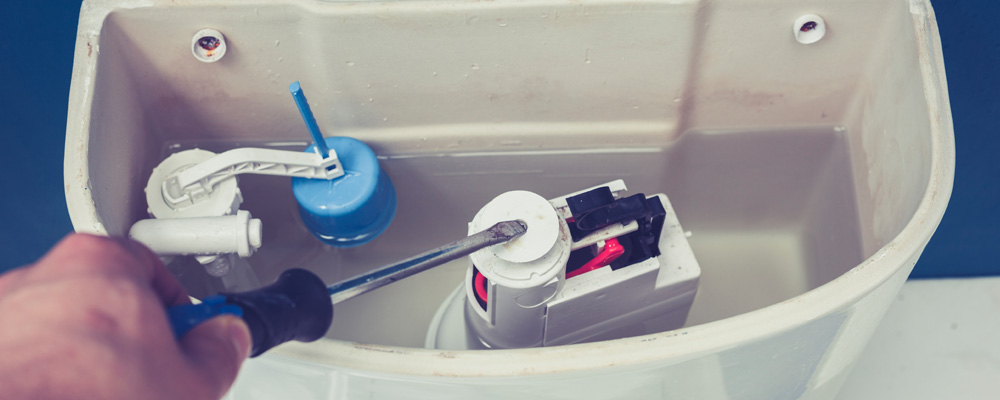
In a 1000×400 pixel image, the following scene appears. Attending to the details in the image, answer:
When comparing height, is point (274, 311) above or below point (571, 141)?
above

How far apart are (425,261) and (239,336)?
22cm

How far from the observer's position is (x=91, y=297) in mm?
352

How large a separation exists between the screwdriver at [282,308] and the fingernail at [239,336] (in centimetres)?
1

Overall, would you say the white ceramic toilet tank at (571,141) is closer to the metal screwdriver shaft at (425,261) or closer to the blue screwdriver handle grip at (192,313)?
the metal screwdriver shaft at (425,261)

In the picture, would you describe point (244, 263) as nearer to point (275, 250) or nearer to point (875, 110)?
point (275, 250)

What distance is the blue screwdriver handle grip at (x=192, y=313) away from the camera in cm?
40

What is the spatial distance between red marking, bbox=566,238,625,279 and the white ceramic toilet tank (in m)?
0.14

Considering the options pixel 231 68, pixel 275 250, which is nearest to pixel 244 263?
pixel 275 250

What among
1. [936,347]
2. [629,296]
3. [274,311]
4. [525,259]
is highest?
[274,311]

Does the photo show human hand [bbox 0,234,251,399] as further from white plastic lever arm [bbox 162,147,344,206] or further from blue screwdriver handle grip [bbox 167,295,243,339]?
white plastic lever arm [bbox 162,147,344,206]

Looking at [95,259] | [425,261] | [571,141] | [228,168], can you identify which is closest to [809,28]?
[571,141]

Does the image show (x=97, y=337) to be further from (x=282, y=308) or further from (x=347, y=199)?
(x=347, y=199)

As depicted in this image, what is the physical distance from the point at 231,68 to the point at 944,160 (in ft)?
2.42

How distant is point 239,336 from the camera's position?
1.36 ft
